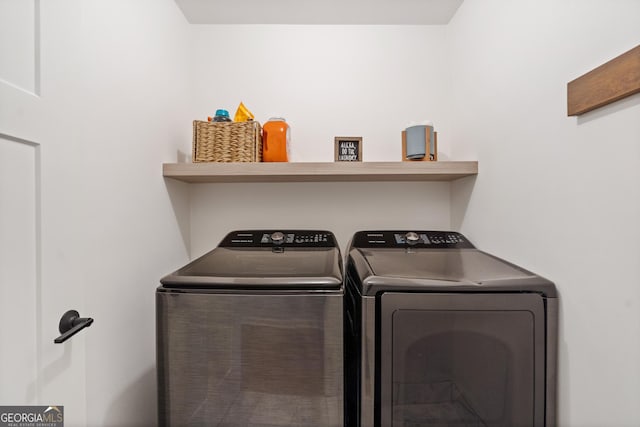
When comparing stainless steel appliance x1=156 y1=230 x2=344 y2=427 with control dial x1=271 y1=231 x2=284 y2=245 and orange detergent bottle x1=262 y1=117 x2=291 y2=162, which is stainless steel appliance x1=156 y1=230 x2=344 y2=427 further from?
orange detergent bottle x1=262 y1=117 x2=291 y2=162

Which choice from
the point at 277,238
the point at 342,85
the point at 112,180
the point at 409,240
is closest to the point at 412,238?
the point at 409,240

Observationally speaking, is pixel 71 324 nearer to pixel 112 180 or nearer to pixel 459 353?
pixel 112 180

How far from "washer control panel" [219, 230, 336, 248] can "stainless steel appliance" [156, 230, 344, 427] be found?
0.50 meters

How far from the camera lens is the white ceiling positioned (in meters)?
1.53

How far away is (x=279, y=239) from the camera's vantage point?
1468 millimetres

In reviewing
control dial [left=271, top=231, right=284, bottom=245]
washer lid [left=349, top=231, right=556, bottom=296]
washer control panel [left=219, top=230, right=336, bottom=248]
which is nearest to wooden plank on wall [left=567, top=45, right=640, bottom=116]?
washer lid [left=349, top=231, right=556, bottom=296]

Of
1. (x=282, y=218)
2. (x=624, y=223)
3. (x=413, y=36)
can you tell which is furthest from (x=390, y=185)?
(x=624, y=223)

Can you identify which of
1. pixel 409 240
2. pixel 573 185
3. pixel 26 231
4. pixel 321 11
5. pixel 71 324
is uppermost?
pixel 321 11

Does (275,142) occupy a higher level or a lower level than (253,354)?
higher

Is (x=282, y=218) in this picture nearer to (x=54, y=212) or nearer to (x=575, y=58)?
(x=54, y=212)

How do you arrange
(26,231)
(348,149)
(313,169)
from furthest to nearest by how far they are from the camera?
(348,149) → (313,169) → (26,231)

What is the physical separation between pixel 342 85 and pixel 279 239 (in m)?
0.99

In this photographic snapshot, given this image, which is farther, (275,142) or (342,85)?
(342,85)

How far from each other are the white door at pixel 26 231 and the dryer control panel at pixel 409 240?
115 centimetres
